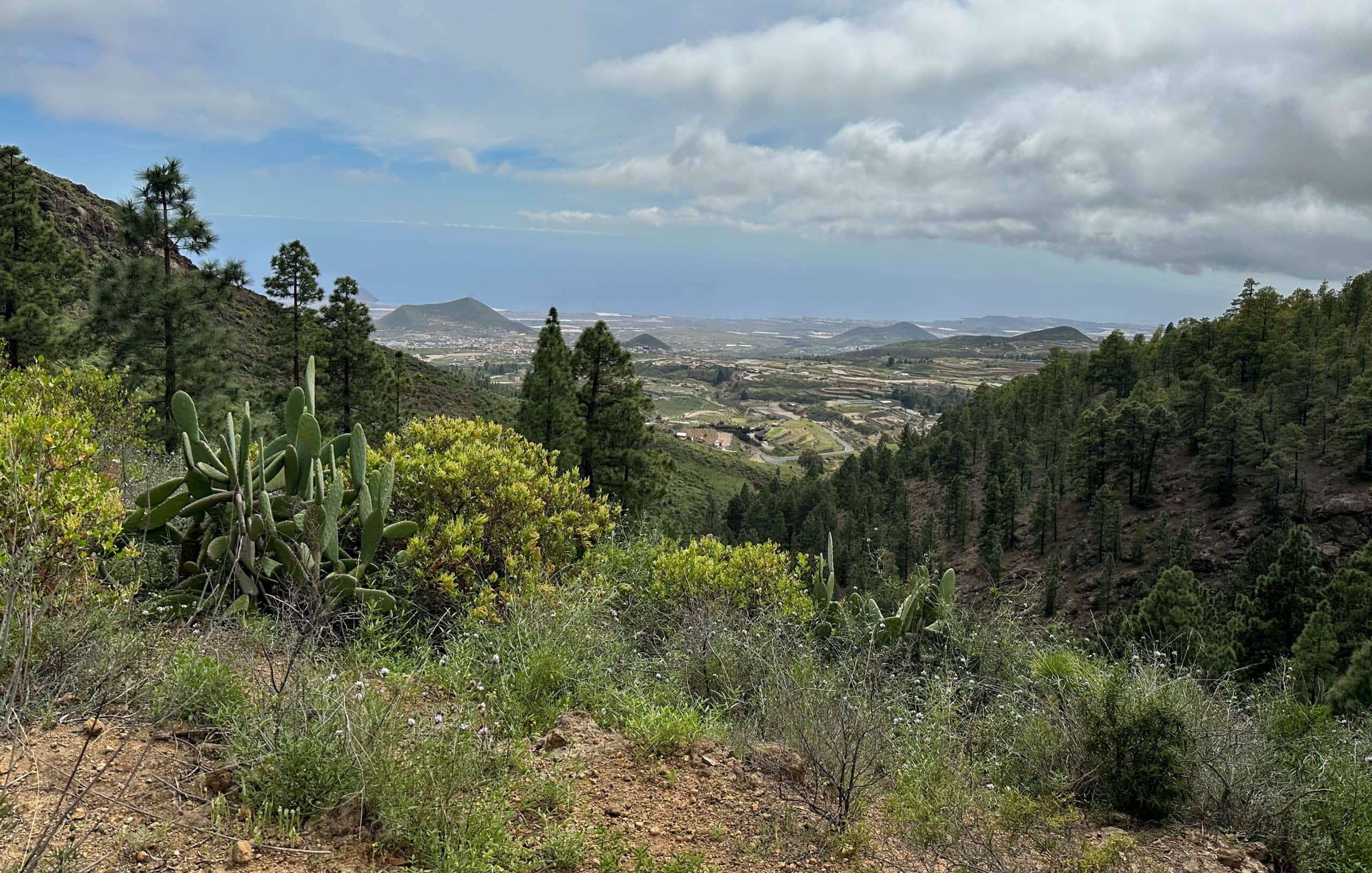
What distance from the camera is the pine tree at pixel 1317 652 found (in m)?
13.3

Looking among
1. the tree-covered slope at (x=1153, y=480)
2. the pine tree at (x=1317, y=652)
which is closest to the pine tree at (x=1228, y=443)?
the tree-covered slope at (x=1153, y=480)

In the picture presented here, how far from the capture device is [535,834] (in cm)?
351

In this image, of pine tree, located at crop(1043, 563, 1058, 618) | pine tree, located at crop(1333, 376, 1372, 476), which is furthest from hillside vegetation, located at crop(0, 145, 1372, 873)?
pine tree, located at crop(1333, 376, 1372, 476)

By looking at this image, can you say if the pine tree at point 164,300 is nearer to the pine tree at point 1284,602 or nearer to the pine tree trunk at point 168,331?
the pine tree trunk at point 168,331

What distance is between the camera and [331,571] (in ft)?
19.2

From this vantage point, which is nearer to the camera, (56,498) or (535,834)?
(535,834)

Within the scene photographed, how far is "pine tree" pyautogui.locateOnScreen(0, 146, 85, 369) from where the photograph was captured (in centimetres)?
1780

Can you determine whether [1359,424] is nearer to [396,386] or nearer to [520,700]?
[396,386]

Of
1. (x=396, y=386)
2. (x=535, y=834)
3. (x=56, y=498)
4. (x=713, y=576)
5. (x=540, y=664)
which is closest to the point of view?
(x=535, y=834)

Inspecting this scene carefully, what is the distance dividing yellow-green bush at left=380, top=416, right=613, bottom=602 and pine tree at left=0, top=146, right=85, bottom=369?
16517mm

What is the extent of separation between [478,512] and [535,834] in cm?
413

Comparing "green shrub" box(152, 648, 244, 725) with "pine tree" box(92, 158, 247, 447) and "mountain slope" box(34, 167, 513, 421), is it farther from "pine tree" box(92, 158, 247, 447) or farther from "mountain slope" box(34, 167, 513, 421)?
"mountain slope" box(34, 167, 513, 421)

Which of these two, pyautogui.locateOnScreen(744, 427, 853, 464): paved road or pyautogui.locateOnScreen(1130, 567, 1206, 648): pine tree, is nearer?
pyautogui.locateOnScreen(1130, 567, 1206, 648): pine tree

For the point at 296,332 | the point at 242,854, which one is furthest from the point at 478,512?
the point at 296,332
